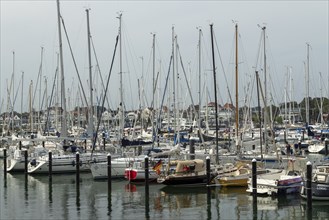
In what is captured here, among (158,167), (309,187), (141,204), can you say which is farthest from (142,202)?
(309,187)

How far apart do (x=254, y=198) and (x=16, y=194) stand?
50.1 feet

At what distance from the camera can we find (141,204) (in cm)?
2991

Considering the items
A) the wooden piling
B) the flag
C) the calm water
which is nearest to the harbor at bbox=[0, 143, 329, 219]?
the calm water

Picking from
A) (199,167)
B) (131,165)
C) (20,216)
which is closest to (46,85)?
(131,165)

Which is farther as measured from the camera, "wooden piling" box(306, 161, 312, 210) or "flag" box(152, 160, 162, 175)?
"flag" box(152, 160, 162, 175)

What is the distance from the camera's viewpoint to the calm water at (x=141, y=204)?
27.0 meters

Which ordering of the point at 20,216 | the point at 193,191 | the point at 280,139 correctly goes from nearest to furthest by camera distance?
1. the point at 20,216
2. the point at 193,191
3. the point at 280,139

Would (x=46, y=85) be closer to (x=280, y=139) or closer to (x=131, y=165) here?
(x=280, y=139)

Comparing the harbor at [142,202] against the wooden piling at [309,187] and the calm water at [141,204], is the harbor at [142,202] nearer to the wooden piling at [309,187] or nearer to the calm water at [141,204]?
the calm water at [141,204]

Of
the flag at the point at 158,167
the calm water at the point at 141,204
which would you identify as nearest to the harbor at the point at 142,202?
the calm water at the point at 141,204

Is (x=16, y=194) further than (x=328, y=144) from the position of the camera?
No

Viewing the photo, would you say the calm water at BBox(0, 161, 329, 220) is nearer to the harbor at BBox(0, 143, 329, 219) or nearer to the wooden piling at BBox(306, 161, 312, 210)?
the harbor at BBox(0, 143, 329, 219)

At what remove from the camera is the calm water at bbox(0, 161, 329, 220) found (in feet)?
88.5

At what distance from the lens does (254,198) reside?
96.8 feet
